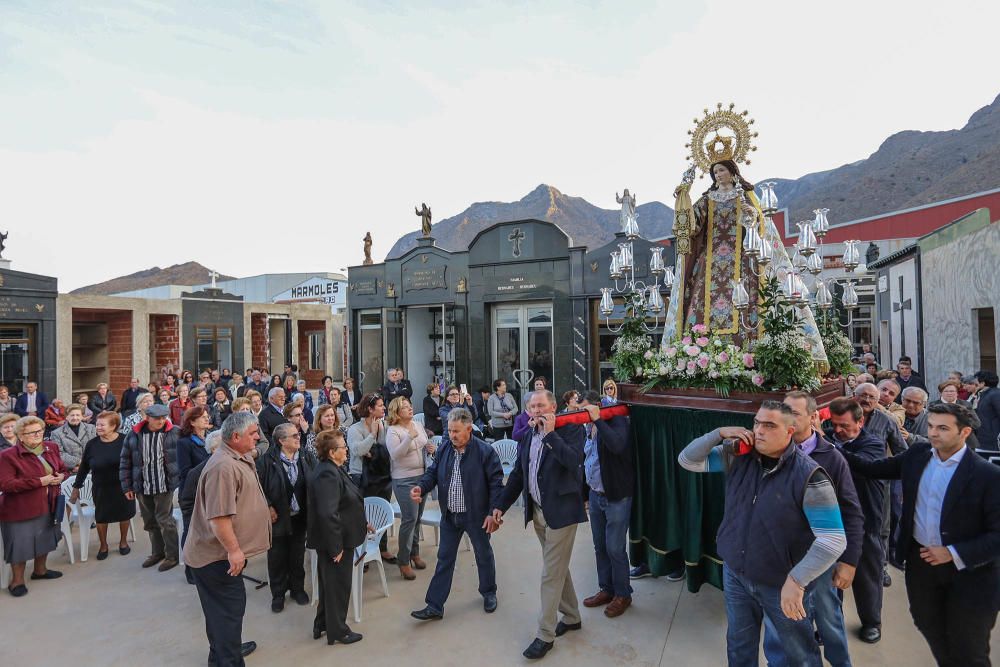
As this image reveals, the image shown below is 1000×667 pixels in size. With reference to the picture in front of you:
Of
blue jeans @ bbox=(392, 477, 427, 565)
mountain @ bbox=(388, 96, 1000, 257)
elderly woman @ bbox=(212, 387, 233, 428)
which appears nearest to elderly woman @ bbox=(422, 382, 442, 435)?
elderly woman @ bbox=(212, 387, 233, 428)

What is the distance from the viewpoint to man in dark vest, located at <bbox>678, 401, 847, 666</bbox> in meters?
2.44

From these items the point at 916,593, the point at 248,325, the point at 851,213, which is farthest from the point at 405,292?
the point at 851,213

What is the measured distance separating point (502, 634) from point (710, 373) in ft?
8.16

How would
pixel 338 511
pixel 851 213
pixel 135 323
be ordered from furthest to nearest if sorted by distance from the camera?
pixel 851 213, pixel 135 323, pixel 338 511

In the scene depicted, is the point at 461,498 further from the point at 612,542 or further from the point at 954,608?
the point at 954,608

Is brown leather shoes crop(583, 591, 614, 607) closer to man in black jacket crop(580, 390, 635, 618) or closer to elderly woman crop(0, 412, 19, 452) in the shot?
man in black jacket crop(580, 390, 635, 618)

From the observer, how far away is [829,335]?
5.86m

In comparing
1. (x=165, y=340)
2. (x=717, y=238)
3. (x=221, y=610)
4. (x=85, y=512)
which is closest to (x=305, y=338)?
(x=165, y=340)

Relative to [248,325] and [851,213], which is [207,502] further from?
[851,213]

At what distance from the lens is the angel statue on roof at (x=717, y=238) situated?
5527mm

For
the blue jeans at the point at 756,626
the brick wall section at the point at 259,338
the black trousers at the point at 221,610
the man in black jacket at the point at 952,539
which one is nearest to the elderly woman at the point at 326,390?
the black trousers at the point at 221,610

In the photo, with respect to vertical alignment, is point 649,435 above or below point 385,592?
above

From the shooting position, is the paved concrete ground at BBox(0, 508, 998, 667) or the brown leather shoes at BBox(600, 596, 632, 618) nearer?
the paved concrete ground at BBox(0, 508, 998, 667)

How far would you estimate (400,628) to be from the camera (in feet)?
13.6
